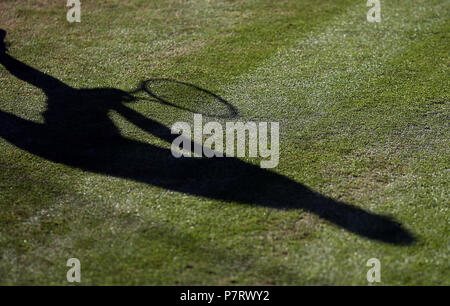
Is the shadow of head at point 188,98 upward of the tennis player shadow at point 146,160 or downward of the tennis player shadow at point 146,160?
upward

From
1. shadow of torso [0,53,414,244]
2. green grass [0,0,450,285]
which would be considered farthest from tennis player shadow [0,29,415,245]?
green grass [0,0,450,285]

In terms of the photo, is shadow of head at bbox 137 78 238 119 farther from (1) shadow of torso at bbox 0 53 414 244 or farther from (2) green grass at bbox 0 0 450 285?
(1) shadow of torso at bbox 0 53 414 244

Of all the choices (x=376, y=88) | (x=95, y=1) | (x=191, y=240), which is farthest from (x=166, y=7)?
(x=191, y=240)

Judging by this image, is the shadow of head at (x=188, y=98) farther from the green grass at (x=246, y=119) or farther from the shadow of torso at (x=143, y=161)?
the shadow of torso at (x=143, y=161)

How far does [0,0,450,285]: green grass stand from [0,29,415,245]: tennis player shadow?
0.47 feet

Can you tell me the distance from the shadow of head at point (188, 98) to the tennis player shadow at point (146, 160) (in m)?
0.04

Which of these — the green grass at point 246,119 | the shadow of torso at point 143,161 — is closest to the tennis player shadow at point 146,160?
the shadow of torso at point 143,161

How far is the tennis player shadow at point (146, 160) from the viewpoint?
655 cm

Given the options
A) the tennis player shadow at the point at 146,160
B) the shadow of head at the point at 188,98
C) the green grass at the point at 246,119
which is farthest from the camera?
the shadow of head at the point at 188,98

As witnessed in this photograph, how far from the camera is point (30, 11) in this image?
39.5ft

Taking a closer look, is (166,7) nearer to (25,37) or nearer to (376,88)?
Result: (25,37)

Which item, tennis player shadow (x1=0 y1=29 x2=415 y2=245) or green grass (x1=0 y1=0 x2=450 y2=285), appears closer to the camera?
green grass (x1=0 y1=0 x2=450 y2=285)

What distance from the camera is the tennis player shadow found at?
6.55 m

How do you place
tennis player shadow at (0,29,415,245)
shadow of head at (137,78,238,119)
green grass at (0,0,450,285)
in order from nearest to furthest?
green grass at (0,0,450,285), tennis player shadow at (0,29,415,245), shadow of head at (137,78,238,119)
